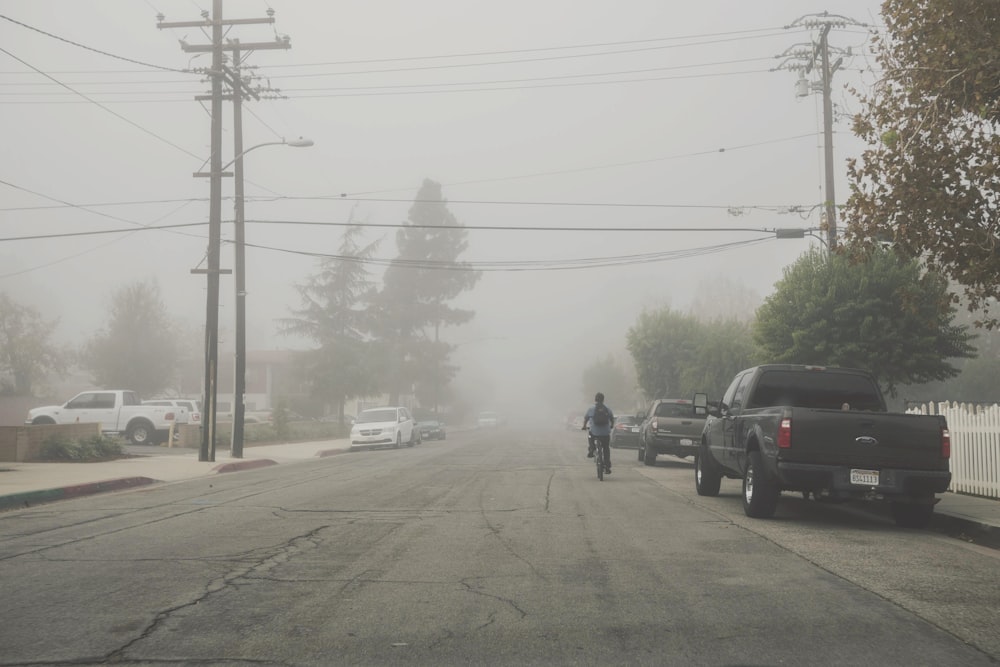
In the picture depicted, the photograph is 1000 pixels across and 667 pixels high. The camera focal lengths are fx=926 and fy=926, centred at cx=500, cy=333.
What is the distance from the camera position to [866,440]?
1134 cm

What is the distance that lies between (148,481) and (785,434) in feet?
42.4

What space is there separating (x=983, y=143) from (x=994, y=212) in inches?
34.0

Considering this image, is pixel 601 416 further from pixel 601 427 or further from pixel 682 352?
pixel 682 352

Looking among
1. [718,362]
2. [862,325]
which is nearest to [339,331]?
[718,362]

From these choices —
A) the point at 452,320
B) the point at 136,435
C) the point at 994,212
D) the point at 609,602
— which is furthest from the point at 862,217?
the point at 452,320

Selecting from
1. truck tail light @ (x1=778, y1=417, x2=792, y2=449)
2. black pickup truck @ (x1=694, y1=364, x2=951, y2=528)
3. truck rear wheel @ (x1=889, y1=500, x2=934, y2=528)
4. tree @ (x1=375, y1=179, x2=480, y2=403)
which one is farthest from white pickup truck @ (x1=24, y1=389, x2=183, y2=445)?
tree @ (x1=375, y1=179, x2=480, y2=403)

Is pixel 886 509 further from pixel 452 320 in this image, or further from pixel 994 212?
pixel 452 320

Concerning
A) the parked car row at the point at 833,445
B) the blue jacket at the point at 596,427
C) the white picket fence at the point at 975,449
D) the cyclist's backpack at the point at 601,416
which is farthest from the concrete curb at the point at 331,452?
the white picket fence at the point at 975,449

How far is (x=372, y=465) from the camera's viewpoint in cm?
2352

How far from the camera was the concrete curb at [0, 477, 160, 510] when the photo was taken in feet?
45.1

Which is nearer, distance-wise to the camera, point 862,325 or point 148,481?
point 148,481

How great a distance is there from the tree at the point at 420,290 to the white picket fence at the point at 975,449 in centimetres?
6311

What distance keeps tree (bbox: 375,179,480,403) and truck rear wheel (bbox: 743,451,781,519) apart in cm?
6559

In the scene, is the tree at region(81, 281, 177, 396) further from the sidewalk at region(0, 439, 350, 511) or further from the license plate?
the license plate
